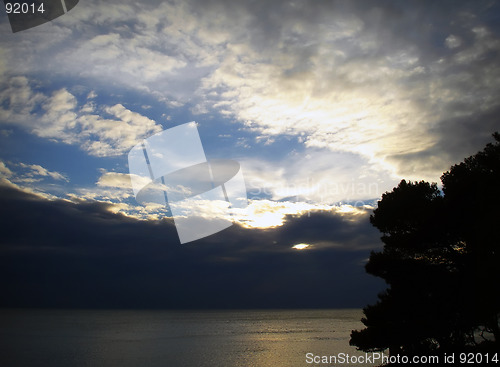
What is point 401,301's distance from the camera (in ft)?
60.7

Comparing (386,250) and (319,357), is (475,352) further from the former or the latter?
(319,357)

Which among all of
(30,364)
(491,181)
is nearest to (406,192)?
(491,181)

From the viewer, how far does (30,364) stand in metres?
48.7

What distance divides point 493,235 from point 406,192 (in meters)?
5.57

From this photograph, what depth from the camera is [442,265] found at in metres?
17.5

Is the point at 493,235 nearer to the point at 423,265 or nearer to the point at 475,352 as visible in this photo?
the point at 423,265

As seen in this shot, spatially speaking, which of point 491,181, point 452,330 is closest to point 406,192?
point 491,181

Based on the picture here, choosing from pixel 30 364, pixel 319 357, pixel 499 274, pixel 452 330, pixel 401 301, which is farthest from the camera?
pixel 319 357

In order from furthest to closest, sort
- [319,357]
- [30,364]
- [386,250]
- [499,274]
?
[319,357] → [30,364] → [386,250] → [499,274]

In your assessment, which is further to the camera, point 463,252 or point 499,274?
point 463,252

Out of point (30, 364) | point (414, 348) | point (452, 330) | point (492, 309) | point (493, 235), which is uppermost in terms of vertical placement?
point (493, 235)

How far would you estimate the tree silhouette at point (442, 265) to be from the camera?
52.0 feet

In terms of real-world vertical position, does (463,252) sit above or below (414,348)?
above

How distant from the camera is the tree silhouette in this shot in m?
15.8
